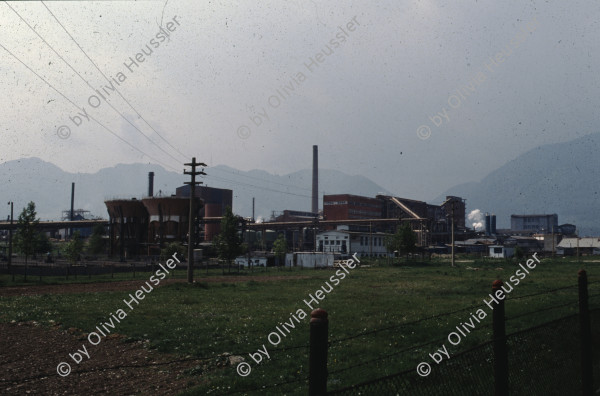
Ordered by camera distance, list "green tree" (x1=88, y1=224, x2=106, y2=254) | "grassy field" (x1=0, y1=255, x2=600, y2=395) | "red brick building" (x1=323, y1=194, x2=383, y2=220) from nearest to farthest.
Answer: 1. "grassy field" (x1=0, y1=255, x2=600, y2=395)
2. "green tree" (x1=88, y1=224, x2=106, y2=254)
3. "red brick building" (x1=323, y1=194, x2=383, y2=220)

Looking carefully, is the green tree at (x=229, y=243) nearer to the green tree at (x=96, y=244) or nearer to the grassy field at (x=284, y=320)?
the grassy field at (x=284, y=320)

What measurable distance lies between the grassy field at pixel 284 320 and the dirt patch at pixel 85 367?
690 mm

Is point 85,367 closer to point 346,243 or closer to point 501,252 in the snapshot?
point 346,243

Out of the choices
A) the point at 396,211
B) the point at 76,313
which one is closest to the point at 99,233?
the point at 396,211

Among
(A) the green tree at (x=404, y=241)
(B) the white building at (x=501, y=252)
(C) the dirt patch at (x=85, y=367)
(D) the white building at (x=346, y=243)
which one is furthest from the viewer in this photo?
(D) the white building at (x=346, y=243)

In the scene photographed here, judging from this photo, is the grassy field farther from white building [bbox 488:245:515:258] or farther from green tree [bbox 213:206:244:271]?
white building [bbox 488:245:515:258]

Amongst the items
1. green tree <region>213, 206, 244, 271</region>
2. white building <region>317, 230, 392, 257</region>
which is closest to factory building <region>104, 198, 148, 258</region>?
white building <region>317, 230, 392, 257</region>

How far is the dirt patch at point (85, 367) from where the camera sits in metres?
11.3

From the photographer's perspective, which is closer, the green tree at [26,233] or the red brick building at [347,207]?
the green tree at [26,233]

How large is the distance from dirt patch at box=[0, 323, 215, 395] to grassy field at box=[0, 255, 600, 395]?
0.69m

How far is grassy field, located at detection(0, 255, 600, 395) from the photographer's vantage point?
11836 millimetres

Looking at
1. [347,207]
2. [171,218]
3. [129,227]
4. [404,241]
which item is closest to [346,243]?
[404,241]

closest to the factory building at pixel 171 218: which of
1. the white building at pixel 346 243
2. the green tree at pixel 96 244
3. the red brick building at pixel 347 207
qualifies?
the green tree at pixel 96 244

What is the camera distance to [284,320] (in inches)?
768
